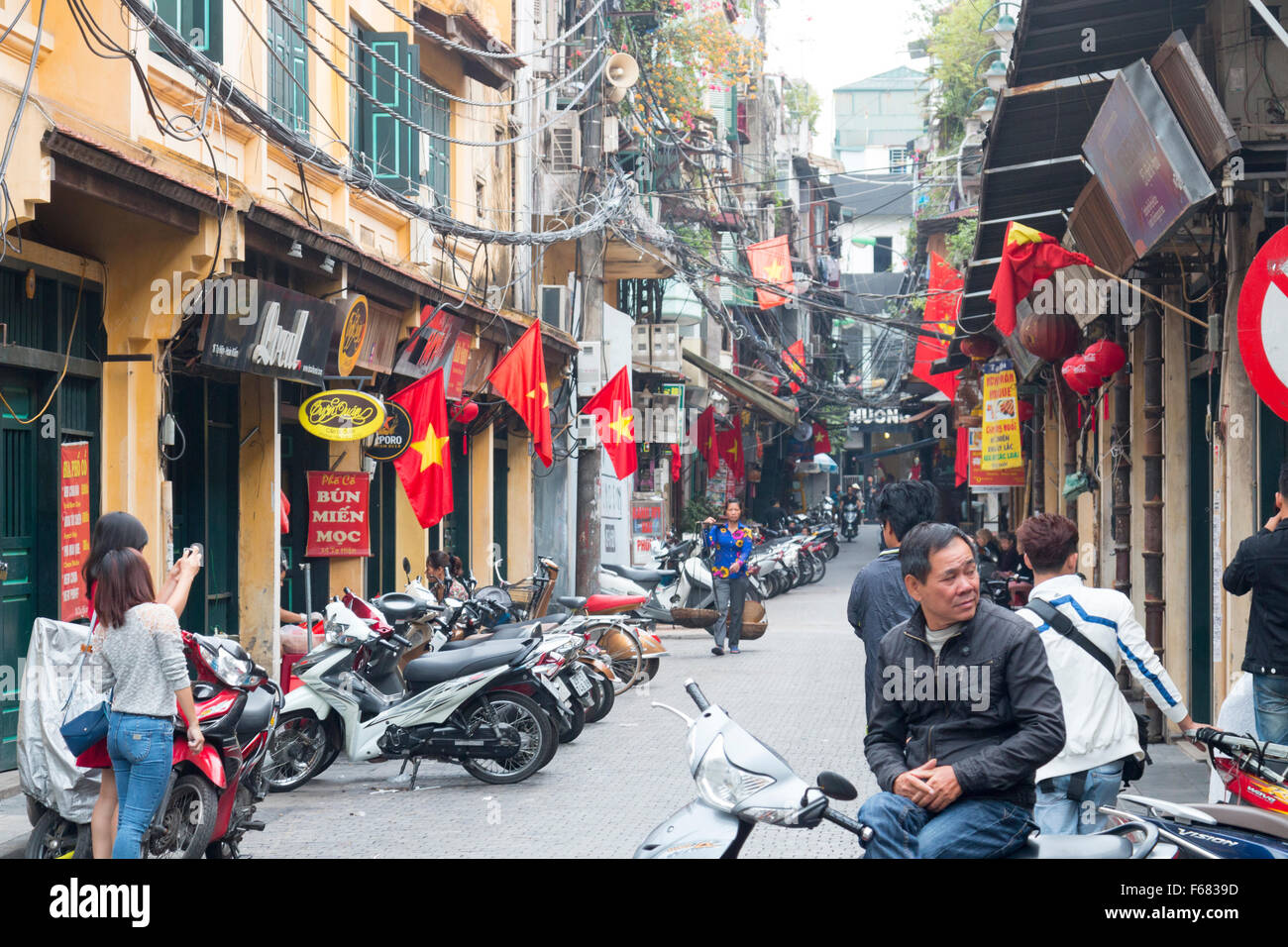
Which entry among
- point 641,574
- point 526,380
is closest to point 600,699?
point 526,380

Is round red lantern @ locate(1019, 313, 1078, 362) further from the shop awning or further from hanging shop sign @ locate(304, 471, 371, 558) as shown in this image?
the shop awning

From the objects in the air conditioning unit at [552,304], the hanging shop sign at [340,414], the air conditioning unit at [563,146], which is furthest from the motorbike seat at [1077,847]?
the air conditioning unit at [563,146]

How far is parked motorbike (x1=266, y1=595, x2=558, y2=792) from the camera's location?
31.2 ft

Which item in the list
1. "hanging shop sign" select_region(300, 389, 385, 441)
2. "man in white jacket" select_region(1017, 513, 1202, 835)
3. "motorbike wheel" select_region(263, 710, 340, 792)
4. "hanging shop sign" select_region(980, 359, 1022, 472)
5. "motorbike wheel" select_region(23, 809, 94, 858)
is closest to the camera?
"man in white jacket" select_region(1017, 513, 1202, 835)

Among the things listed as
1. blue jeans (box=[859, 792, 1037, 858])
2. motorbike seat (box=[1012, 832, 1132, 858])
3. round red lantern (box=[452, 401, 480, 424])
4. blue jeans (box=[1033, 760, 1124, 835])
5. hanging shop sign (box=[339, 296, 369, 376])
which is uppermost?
hanging shop sign (box=[339, 296, 369, 376])

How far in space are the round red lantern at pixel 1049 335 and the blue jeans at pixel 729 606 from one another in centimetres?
524

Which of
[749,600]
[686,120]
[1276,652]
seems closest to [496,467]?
[749,600]

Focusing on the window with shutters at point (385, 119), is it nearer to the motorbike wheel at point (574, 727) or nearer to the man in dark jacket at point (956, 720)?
the motorbike wheel at point (574, 727)

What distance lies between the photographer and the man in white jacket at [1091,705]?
18.3ft

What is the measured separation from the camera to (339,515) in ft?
49.2

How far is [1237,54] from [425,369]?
31.6ft

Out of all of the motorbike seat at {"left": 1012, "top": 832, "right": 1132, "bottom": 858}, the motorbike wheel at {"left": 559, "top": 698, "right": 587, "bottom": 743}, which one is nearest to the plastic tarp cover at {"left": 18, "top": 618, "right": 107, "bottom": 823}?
the motorbike seat at {"left": 1012, "top": 832, "right": 1132, "bottom": 858}

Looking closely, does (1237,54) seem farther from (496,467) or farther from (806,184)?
(806,184)
